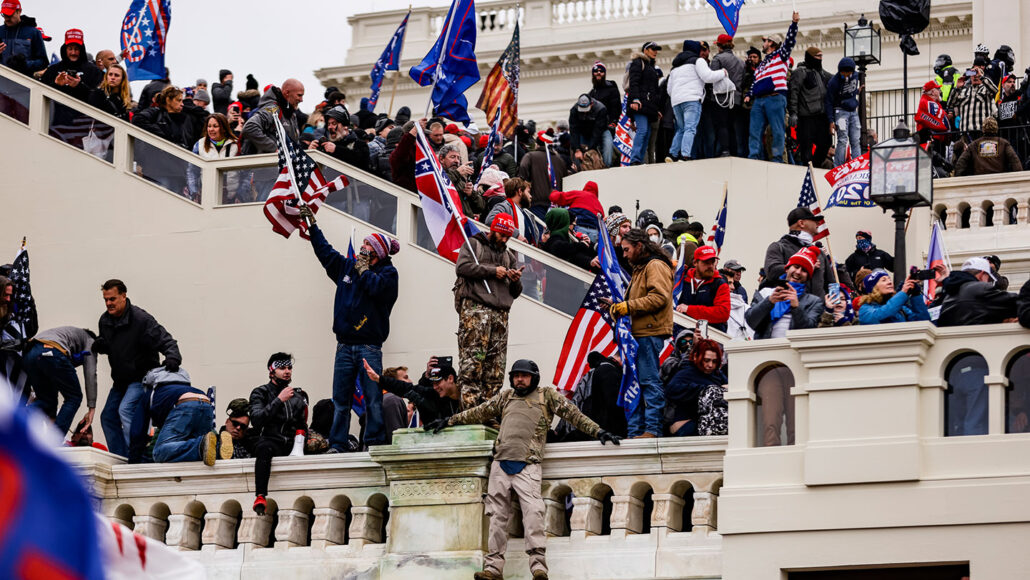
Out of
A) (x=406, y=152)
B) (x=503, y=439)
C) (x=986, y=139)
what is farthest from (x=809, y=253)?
(x=986, y=139)

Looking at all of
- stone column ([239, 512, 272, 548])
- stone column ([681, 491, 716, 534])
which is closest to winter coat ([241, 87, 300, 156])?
stone column ([239, 512, 272, 548])

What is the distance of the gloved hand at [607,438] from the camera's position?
37.9 feet

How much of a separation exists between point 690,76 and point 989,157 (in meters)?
3.67

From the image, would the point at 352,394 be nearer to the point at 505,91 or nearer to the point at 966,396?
the point at 966,396

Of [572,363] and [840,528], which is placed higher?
[572,363]

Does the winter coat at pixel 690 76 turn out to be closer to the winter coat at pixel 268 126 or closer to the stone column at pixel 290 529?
the winter coat at pixel 268 126

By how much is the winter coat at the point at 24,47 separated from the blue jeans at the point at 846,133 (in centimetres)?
914

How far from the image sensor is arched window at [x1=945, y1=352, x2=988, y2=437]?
10422 mm

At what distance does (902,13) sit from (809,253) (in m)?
8.45

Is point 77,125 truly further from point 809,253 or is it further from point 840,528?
point 840,528

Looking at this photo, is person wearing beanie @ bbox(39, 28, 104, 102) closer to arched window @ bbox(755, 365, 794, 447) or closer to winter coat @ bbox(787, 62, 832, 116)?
winter coat @ bbox(787, 62, 832, 116)

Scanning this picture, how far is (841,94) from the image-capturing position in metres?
21.6

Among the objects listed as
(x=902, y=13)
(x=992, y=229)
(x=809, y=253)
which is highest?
(x=902, y=13)

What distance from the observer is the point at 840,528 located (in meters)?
10.5
